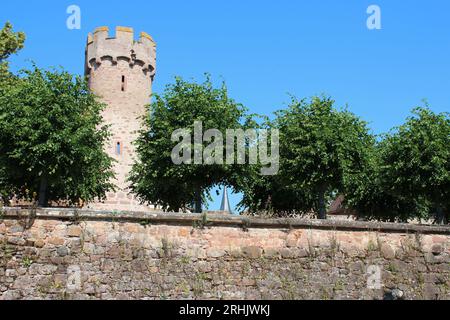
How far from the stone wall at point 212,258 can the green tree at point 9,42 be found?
17.3 metres

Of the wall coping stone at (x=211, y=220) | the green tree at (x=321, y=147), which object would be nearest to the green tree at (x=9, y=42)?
the green tree at (x=321, y=147)

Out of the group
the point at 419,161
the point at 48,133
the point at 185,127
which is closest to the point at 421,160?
the point at 419,161

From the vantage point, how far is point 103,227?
1301 cm

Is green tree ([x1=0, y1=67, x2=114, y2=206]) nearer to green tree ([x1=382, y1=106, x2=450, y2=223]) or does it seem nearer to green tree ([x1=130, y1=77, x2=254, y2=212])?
green tree ([x1=130, y1=77, x2=254, y2=212])

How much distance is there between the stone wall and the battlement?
1019 inches

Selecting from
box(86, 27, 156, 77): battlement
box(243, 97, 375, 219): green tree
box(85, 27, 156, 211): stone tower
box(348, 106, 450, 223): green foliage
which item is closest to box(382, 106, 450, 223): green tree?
box(348, 106, 450, 223): green foliage

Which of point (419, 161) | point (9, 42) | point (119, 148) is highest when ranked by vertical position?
Answer: point (9, 42)

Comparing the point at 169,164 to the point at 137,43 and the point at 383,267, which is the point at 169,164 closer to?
the point at 383,267

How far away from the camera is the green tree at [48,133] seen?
19672 mm

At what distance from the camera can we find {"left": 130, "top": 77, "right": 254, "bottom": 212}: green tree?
2225cm

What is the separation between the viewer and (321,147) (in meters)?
22.2

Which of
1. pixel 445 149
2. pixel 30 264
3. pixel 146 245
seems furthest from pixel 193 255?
pixel 445 149

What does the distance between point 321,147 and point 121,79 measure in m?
19.1

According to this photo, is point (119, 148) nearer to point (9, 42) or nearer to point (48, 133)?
point (9, 42)
